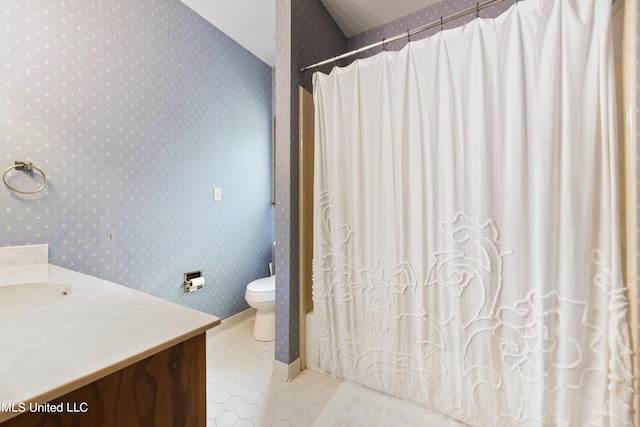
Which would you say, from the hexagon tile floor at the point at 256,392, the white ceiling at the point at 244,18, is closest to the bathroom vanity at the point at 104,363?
the hexagon tile floor at the point at 256,392

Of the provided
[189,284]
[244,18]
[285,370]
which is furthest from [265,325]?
[244,18]

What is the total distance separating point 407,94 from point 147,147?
61.5 inches

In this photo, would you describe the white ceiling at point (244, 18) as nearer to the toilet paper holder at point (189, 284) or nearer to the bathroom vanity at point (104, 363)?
the toilet paper holder at point (189, 284)

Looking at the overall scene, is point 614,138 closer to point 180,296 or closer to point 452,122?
point 452,122

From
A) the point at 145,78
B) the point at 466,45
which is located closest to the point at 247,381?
the point at 145,78

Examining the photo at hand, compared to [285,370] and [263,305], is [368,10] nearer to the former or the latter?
[263,305]

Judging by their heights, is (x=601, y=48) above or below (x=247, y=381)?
above

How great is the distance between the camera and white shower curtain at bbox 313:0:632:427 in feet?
3.12

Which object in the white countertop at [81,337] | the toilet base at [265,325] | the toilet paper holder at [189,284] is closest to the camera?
the white countertop at [81,337]

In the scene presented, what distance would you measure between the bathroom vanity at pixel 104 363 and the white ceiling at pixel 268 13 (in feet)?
6.52

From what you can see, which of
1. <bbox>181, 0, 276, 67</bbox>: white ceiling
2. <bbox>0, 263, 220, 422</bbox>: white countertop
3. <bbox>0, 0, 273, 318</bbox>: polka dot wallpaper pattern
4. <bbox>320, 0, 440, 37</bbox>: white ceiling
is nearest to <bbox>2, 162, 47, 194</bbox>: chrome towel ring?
<bbox>0, 0, 273, 318</bbox>: polka dot wallpaper pattern

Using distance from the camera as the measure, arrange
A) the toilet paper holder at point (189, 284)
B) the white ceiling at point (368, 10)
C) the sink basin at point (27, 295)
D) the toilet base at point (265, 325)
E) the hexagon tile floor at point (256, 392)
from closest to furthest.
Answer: the sink basin at point (27, 295) < the hexagon tile floor at point (256, 392) < the white ceiling at point (368, 10) < the toilet paper holder at point (189, 284) < the toilet base at point (265, 325)

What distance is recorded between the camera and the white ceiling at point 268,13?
1773mm

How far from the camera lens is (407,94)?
4.24 feet
